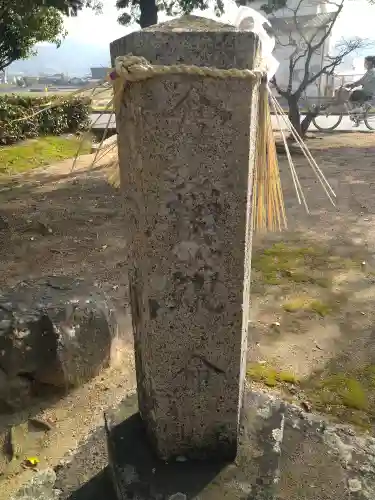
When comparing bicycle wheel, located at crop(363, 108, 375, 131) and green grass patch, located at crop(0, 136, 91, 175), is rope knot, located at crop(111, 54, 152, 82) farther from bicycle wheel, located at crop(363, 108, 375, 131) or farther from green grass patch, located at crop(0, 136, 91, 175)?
bicycle wheel, located at crop(363, 108, 375, 131)

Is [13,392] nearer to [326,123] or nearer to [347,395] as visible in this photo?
[347,395]

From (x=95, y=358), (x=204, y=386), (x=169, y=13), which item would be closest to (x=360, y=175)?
(x=169, y=13)

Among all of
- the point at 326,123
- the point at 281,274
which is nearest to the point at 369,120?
the point at 326,123

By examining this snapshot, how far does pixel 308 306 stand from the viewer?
12.0 ft

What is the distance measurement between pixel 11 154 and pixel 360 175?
6931 mm

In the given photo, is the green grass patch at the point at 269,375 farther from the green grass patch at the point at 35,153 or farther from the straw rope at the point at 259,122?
the green grass patch at the point at 35,153

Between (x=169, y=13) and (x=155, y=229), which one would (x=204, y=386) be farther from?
(x=169, y=13)

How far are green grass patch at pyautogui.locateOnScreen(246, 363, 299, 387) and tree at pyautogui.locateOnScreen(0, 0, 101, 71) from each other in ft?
21.7

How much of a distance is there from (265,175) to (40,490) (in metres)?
1.58

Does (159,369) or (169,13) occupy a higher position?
(169,13)

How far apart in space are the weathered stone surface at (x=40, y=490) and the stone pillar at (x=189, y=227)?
1.89ft

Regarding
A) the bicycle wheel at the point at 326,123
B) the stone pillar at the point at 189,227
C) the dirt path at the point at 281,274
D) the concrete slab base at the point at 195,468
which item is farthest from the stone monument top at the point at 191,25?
the bicycle wheel at the point at 326,123

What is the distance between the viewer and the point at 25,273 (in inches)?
173

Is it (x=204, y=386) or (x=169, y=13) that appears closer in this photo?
(x=204, y=386)
